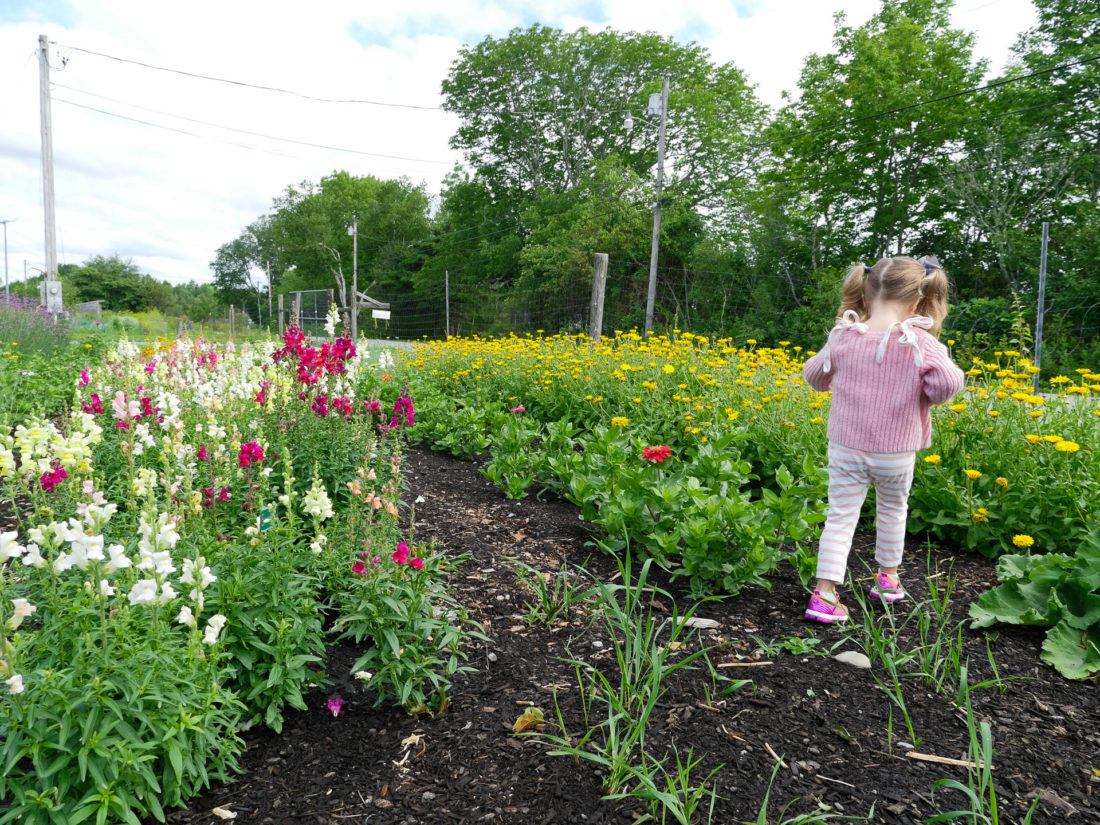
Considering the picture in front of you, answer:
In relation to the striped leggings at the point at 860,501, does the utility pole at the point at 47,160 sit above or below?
above

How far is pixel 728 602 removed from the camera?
109 inches

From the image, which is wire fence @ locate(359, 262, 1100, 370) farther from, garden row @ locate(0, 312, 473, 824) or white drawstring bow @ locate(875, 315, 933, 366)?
garden row @ locate(0, 312, 473, 824)

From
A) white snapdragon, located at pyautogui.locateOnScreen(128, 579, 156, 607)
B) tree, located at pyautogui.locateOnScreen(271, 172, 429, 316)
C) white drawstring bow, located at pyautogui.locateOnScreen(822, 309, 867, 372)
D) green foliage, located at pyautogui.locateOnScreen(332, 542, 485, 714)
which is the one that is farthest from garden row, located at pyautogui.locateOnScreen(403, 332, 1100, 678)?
tree, located at pyautogui.locateOnScreen(271, 172, 429, 316)

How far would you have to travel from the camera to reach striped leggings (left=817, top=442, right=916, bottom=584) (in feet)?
8.75

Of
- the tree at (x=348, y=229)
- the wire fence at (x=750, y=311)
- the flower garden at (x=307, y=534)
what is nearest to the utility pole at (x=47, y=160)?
the wire fence at (x=750, y=311)

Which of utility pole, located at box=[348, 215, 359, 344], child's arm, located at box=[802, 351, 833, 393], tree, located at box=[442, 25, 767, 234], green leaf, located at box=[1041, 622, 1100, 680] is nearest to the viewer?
green leaf, located at box=[1041, 622, 1100, 680]

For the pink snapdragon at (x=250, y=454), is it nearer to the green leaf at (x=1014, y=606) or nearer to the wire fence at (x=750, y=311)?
the green leaf at (x=1014, y=606)

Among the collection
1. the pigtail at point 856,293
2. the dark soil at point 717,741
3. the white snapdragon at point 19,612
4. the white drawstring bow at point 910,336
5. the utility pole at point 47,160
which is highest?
the utility pole at point 47,160

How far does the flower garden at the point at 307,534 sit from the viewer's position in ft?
5.14

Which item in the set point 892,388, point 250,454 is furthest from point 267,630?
point 892,388

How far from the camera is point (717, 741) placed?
187cm

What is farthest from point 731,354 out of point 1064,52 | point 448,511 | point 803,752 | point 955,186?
point 1064,52

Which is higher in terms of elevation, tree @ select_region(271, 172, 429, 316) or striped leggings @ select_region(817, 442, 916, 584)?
tree @ select_region(271, 172, 429, 316)

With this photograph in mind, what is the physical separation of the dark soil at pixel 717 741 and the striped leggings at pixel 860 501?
28cm
